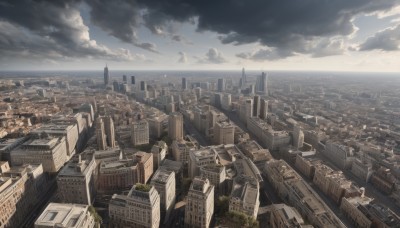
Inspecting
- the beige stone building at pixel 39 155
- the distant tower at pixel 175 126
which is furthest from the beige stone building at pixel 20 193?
the distant tower at pixel 175 126

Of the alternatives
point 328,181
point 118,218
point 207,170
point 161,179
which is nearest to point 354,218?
point 328,181

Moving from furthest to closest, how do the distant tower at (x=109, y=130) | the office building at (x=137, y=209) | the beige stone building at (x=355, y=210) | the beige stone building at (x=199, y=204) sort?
the distant tower at (x=109, y=130)
the beige stone building at (x=355, y=210)
the beige stone building at (x=199, y=204)
the office building at (x=137, y=209)

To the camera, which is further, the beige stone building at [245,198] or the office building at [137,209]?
the beige stone building at [245,198]

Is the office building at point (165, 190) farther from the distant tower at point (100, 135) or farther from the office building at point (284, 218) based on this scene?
the distant tower at point (100, 135)

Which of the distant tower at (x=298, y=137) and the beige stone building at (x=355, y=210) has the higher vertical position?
the distant tower at (x=298, y=137)

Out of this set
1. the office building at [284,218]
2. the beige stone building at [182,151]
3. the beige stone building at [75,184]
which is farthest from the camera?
the beige stone building at [182,151]

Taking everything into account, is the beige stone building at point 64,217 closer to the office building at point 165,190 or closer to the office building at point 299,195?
the office building at point 165,190

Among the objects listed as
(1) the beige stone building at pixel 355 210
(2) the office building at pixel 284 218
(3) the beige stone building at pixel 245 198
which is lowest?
(1) the beige stone building at pixel 355 210
